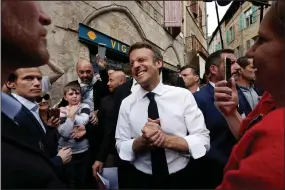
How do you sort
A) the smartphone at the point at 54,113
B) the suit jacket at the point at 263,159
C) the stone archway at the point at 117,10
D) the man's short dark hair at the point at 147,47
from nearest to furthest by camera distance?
the suit jacket at the point at 263,159 < the stone archway at the point at 117,10 < the man's short dark hair at the point at 147,47 < the smartphone at the point at 54,113

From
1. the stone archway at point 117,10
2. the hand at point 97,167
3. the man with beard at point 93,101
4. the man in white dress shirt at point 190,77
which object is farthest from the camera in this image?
the man in white dress shirt at point 190,77

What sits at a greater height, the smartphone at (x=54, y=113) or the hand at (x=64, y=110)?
the hand at (x=64, y=110)

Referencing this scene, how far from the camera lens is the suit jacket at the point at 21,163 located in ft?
1.59

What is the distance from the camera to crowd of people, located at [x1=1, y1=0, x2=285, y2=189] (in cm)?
48

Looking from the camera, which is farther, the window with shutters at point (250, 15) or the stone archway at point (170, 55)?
the stone archway at point (170, 55)

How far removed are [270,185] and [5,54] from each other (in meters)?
0.48

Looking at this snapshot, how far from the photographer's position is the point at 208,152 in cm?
127

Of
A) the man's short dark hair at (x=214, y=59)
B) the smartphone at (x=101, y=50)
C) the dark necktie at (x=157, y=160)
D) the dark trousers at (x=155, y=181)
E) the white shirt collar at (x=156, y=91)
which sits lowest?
the dark trousers at (x=155, y=181)

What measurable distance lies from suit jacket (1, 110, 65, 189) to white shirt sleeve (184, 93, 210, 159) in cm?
64

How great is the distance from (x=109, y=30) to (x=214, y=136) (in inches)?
27.7

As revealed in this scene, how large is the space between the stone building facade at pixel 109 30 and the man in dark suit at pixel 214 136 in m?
0.26

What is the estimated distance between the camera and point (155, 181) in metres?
1.11

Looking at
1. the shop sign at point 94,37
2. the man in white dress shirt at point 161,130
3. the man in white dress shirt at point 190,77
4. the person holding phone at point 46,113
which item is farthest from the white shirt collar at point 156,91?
the man in white dress shirt at point 190,77

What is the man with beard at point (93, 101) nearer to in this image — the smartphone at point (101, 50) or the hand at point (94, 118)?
the hand at point (94, 118)
